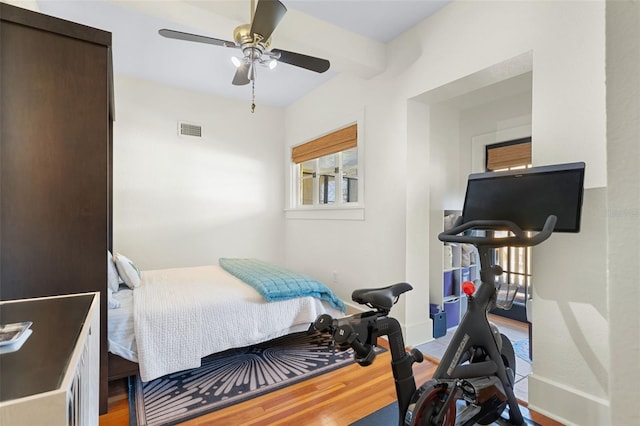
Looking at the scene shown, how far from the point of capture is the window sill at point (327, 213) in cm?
329

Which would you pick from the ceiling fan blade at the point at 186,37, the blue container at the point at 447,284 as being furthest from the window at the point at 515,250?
the ceiling fan blade at the point at 186,37

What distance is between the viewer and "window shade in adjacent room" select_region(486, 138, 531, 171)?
10.3 feet

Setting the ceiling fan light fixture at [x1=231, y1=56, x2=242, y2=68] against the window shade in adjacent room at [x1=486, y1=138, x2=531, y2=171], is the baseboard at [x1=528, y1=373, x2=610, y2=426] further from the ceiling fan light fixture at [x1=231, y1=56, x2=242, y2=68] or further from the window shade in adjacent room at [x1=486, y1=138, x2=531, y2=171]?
the ceiling fan light fixture at [x1=231, y1=56, x2=242, y2=68]

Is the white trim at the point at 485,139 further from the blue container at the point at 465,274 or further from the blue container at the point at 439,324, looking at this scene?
the blue container at the point at 439,324

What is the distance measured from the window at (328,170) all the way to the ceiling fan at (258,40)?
1.29 metres

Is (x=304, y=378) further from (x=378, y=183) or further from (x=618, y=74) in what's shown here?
(x=618, y=74)

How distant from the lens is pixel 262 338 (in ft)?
7.70

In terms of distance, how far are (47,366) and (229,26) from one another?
2429 millimetres

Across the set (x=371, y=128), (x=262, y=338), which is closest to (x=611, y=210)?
(x=262, y=338)

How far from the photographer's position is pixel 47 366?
712 mm

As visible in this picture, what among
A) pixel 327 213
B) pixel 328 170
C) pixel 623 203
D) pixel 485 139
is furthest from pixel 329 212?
pixel 623 203

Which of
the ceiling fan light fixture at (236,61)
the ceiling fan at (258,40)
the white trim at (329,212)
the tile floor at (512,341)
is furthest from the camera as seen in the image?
the white trim at (329,212)

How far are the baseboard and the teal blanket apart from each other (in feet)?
4.68

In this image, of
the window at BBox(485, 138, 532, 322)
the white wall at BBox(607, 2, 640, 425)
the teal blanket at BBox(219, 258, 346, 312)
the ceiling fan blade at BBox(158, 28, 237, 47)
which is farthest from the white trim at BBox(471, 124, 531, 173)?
the white wall at BBox(607, 2, 640, 425)
